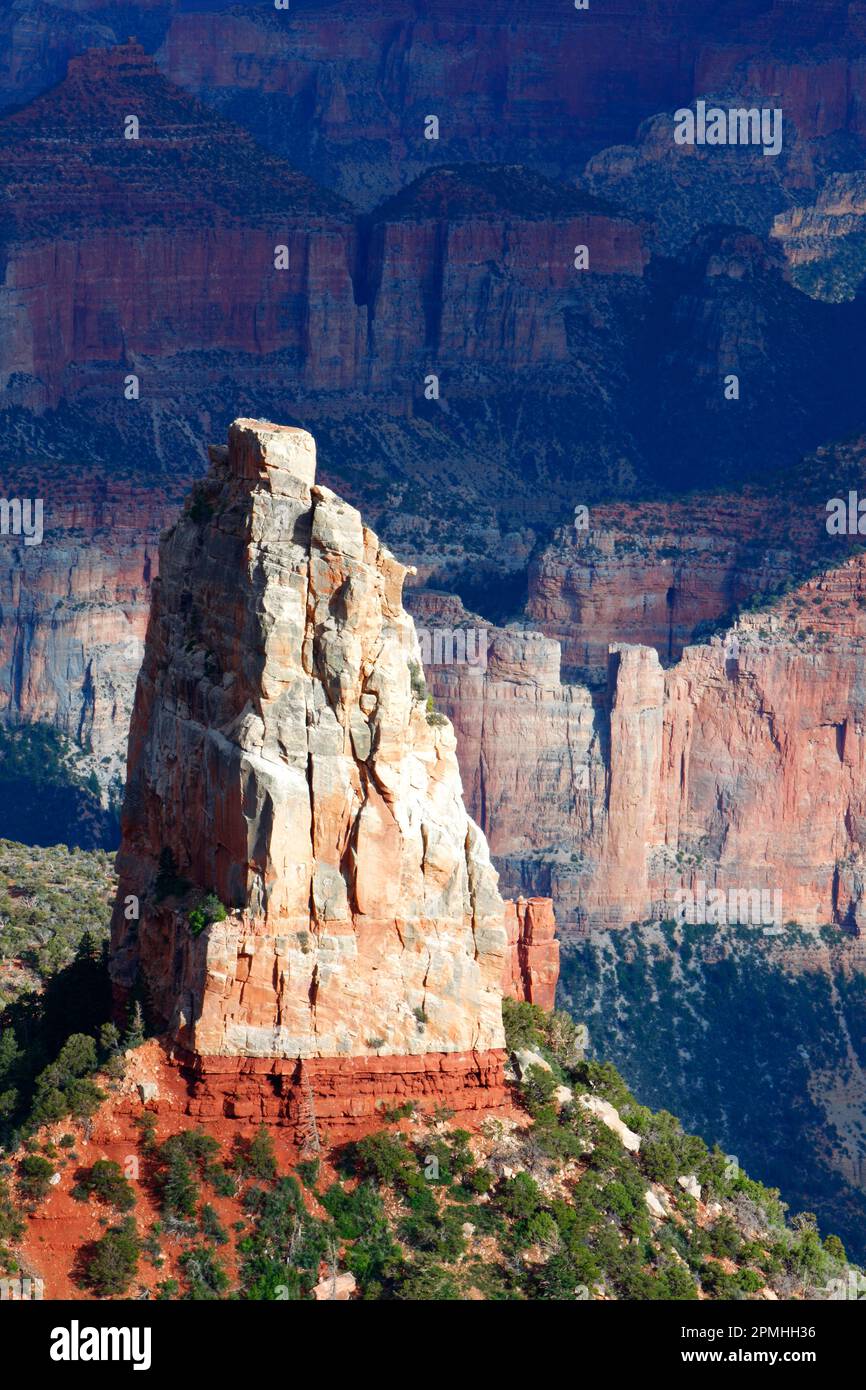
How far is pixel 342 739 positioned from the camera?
54.2 m

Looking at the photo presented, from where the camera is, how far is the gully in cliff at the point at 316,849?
177ft

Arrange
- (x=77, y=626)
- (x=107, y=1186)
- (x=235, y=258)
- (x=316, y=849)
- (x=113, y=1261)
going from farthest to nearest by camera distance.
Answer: (x=235, y=258)
(x=77, y=626)
(x=316, y=849)
(x=107, y=1186)
(x=113, y=1261)

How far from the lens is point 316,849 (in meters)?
54.3

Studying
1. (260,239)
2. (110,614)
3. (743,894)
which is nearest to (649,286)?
(260,239)

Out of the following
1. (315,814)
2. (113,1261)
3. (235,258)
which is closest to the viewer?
(113,1261)

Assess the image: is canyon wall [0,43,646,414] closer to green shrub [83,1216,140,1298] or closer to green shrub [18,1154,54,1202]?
green shrub [18,1154,54,1202]

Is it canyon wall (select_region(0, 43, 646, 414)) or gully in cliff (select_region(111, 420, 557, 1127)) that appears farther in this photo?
canyon wall (select_region(0, 43, 646, 414))

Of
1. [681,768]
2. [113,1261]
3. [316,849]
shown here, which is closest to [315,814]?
[316,849]

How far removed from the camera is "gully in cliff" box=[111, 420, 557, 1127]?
54094mm

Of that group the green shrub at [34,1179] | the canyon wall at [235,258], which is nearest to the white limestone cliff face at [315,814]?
the green shrub at [34,1179]

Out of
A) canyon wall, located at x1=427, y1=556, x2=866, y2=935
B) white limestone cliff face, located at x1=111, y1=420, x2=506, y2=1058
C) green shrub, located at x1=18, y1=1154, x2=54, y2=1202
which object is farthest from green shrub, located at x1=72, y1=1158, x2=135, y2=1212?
canyon wall, located at x1=427, y1=556, x2=866, y2=935

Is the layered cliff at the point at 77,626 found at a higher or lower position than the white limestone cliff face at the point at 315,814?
higher

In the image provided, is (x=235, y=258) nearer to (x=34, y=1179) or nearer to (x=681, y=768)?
(x=681, y=768)

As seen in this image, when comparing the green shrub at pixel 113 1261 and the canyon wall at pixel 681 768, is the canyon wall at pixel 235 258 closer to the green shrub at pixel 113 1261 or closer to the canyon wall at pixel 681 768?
the canyon wall at pixel 681 768
